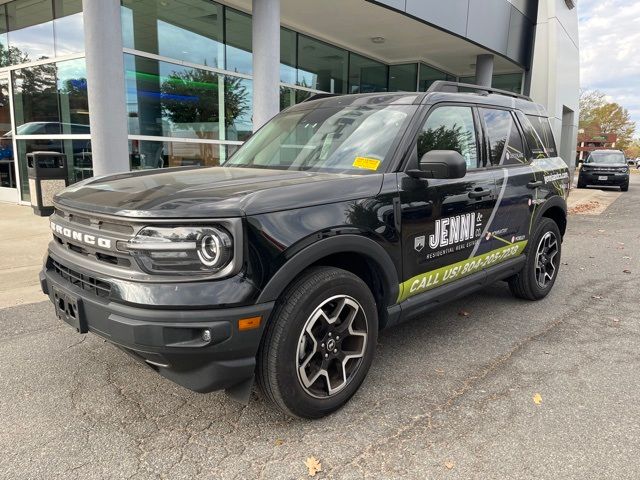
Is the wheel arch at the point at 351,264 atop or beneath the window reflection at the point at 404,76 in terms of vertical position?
beneath

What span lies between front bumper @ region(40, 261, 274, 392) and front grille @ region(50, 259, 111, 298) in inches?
1.7

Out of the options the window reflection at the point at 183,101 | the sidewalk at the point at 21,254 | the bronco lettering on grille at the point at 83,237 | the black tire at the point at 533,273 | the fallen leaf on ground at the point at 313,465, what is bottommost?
the fallen leaf on ground at the point at 313,465

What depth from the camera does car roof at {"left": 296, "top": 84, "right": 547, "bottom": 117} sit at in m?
3.56

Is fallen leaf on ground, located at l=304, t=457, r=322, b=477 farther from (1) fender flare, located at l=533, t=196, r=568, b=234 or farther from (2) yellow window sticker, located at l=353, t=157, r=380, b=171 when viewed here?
(1) fender flare, located at l=533, t=196, r=568, b=234

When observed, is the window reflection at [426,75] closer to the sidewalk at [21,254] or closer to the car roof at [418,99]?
the sidewalk at [21,254]

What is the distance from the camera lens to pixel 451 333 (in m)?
4.14

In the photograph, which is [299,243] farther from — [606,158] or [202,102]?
[606,158]

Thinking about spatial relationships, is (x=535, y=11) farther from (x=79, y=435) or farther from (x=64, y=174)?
(x=79, y=435)

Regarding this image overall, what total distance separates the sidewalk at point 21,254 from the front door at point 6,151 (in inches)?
49.2

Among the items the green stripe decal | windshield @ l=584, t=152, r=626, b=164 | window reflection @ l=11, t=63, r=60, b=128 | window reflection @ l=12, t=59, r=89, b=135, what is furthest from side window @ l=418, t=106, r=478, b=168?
windshield @ l=584, t=152, r=626, b=164

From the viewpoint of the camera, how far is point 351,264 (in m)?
3.03

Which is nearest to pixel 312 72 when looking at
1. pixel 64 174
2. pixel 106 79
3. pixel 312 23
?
pixel 312 23

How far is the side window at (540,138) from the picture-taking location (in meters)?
4.77

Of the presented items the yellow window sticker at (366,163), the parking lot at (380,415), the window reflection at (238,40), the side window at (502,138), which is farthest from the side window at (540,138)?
the window reflection at (238,40)
